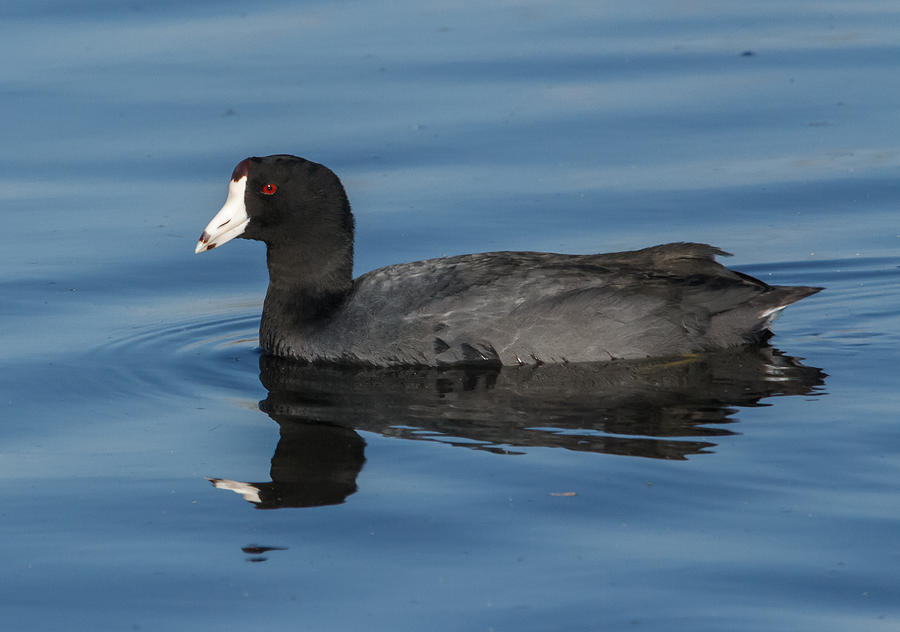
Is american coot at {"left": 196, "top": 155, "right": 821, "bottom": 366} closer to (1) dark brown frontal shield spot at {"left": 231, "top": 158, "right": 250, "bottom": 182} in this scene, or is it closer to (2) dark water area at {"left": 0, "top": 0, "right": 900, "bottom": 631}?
(1) dark brown frontal shield spot at {"left": 231, "top": 158, "right": 250, "bottom": 182}

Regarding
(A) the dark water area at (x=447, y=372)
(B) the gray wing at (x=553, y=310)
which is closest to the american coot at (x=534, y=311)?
(B) the gray wing at (x=553, y=310)

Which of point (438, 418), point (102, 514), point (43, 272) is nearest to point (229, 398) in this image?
point (438, 418)

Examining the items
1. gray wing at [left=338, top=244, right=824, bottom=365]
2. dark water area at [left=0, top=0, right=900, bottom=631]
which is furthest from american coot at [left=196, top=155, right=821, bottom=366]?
dark water area at [left=0, top=0, right=900, bottom=631]

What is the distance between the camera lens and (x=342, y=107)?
43.7 feet

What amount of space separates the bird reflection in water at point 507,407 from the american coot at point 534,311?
0.09 m

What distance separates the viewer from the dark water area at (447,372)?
5723 millimetres

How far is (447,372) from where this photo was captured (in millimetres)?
8656

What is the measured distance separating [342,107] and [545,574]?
26.9 ft

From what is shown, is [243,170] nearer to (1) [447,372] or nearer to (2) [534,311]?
(1) [447,372]

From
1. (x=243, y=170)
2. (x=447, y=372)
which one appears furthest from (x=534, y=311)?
(x=243, y=170)

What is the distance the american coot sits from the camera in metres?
8.66

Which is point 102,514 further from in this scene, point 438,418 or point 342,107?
point 342,107

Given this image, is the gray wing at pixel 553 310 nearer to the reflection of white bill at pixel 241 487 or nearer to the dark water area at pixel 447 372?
the dark water area at pixel 447 372

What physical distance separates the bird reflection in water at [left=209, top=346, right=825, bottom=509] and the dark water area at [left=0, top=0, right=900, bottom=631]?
28 millimetres
